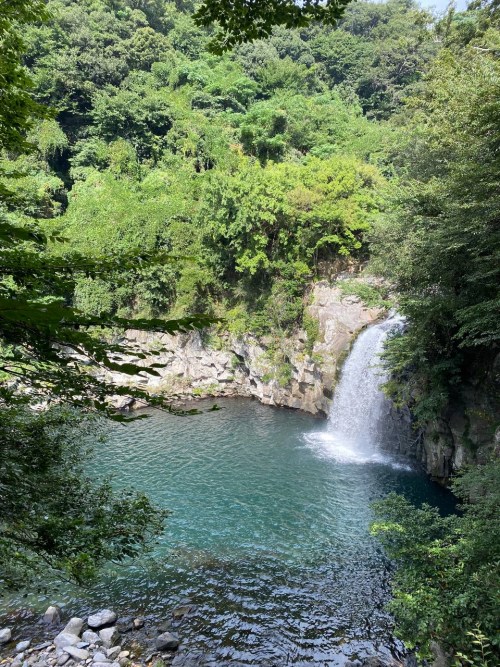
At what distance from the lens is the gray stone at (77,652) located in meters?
6.85

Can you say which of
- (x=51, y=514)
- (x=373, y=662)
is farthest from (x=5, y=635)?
(x=373, y=662)

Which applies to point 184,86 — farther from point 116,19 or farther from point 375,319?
point 375,319

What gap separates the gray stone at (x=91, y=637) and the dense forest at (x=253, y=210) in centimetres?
171

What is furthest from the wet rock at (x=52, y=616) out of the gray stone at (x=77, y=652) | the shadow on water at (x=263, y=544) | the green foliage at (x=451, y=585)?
the green foliage at (x=451, y=585)

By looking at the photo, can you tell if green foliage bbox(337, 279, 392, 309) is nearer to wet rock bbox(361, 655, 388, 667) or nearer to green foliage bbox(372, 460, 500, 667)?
green foliage bbox(372, 460, 500, 667)

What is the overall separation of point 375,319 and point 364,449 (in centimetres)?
571

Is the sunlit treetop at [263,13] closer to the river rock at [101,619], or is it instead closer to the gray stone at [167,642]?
the gray stone at [167,642]

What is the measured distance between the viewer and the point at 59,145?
32.0 metres

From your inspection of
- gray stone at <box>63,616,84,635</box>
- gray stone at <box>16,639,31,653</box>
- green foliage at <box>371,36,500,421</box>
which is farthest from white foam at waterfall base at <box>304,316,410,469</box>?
gray stone at <box>16,639,31,653</box>

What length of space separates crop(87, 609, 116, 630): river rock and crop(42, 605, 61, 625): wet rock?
2.01 ft

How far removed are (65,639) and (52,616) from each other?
825 mm

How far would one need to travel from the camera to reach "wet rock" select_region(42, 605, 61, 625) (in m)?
7.74

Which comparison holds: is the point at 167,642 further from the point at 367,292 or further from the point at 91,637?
the point at 367,292

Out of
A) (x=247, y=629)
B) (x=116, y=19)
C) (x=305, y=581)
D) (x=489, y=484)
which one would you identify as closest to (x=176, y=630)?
(x=247, y=629)
